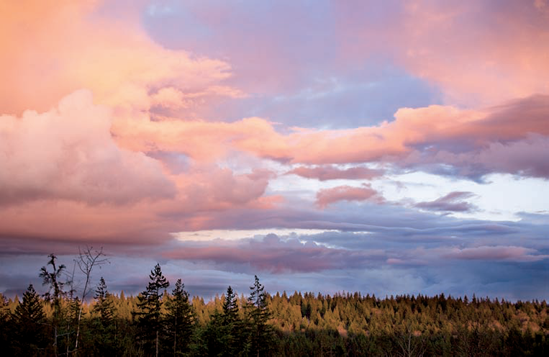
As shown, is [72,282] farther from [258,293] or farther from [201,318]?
[201,318]

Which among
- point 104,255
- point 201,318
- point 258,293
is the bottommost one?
point 201,318

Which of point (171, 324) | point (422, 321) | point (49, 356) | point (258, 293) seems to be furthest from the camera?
point (422, 321)

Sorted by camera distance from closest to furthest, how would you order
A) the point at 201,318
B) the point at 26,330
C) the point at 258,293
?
1. the point at 26,330
2. the point at 258,293
3. the point at 201,318

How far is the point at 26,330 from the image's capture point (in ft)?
237

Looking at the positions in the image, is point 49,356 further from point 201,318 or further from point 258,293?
point 201,318

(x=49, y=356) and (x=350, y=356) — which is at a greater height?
(x=49, y=356)

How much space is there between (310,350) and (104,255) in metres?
113

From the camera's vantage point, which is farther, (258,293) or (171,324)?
(258,293)

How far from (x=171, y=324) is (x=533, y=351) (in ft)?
191

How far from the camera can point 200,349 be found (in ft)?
241

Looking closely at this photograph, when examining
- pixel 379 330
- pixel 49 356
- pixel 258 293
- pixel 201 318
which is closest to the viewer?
pixel 49 356

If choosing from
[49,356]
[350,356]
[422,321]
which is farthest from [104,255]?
[422,321]

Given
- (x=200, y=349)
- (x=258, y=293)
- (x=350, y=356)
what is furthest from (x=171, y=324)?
(x=350, y=356)

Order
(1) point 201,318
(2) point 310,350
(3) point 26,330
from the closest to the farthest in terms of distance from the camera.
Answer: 1. (3) point 26,330
2. (2) point 310,350
3. (1) point 201,318
